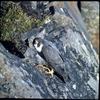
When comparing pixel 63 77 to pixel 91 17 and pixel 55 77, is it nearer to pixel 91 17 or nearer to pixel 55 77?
pixel 55 77

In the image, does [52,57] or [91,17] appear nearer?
[52,57]

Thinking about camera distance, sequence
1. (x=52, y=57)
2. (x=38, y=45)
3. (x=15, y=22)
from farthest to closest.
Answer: (x=15, y=22)
(x=38, y=45)
(x=52, y=57)

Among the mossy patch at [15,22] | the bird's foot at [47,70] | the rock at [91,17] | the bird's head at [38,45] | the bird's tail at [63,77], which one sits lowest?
the rock at [91,17]

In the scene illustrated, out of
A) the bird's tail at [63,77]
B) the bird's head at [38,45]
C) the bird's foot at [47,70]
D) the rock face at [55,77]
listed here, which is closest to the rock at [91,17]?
the rock face at [55,77]

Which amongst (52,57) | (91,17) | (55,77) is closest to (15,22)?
(52,57)

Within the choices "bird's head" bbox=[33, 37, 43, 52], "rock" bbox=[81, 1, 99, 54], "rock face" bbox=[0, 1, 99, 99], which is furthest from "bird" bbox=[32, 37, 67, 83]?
"rock" bbox=[81, 1, 99, 54]

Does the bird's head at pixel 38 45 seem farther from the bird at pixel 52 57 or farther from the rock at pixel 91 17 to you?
the rock at pixel 91 17

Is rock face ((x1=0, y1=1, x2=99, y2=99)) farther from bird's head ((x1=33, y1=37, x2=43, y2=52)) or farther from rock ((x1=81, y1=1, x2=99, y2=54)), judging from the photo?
rock ((x1=81, y1=1, x2=99, y2=54))
